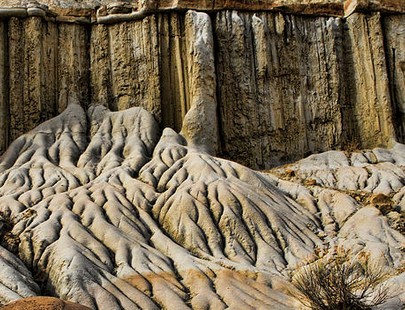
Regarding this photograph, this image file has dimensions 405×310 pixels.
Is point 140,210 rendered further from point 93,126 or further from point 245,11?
point 245,11

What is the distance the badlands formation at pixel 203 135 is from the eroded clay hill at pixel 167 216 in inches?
4.4

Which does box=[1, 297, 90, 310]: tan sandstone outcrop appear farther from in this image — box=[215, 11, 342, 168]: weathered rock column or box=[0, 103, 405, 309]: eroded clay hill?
box=[215, 11, 342, 168]: weathered rock column

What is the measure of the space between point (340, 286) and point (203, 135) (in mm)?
20258

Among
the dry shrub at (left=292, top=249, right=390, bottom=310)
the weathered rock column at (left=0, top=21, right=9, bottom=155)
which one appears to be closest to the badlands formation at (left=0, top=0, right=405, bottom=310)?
the weathered rock column at (left=0, top=21, right=9, bottom=155)

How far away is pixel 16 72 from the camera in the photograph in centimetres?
4972

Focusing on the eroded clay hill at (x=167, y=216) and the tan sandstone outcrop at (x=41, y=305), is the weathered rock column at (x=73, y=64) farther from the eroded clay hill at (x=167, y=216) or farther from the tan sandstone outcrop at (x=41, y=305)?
the tan sandstone outcrop at (x=41, y=305)

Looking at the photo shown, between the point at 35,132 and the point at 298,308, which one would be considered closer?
the point at 298,308

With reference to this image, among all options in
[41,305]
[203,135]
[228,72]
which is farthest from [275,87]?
[41,305]

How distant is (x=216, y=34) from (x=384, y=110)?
1239 centimetres

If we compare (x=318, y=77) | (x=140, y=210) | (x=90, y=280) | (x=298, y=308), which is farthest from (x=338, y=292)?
(x=318, y=77)

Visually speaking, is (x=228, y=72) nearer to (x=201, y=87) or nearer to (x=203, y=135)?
(x=201, y=87)

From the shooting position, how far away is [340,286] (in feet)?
97.3

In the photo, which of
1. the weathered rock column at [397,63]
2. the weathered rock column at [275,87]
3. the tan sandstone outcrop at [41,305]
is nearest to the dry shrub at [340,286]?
the tan sandstone outcrop at [41,305]

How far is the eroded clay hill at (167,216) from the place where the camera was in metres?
32.8
